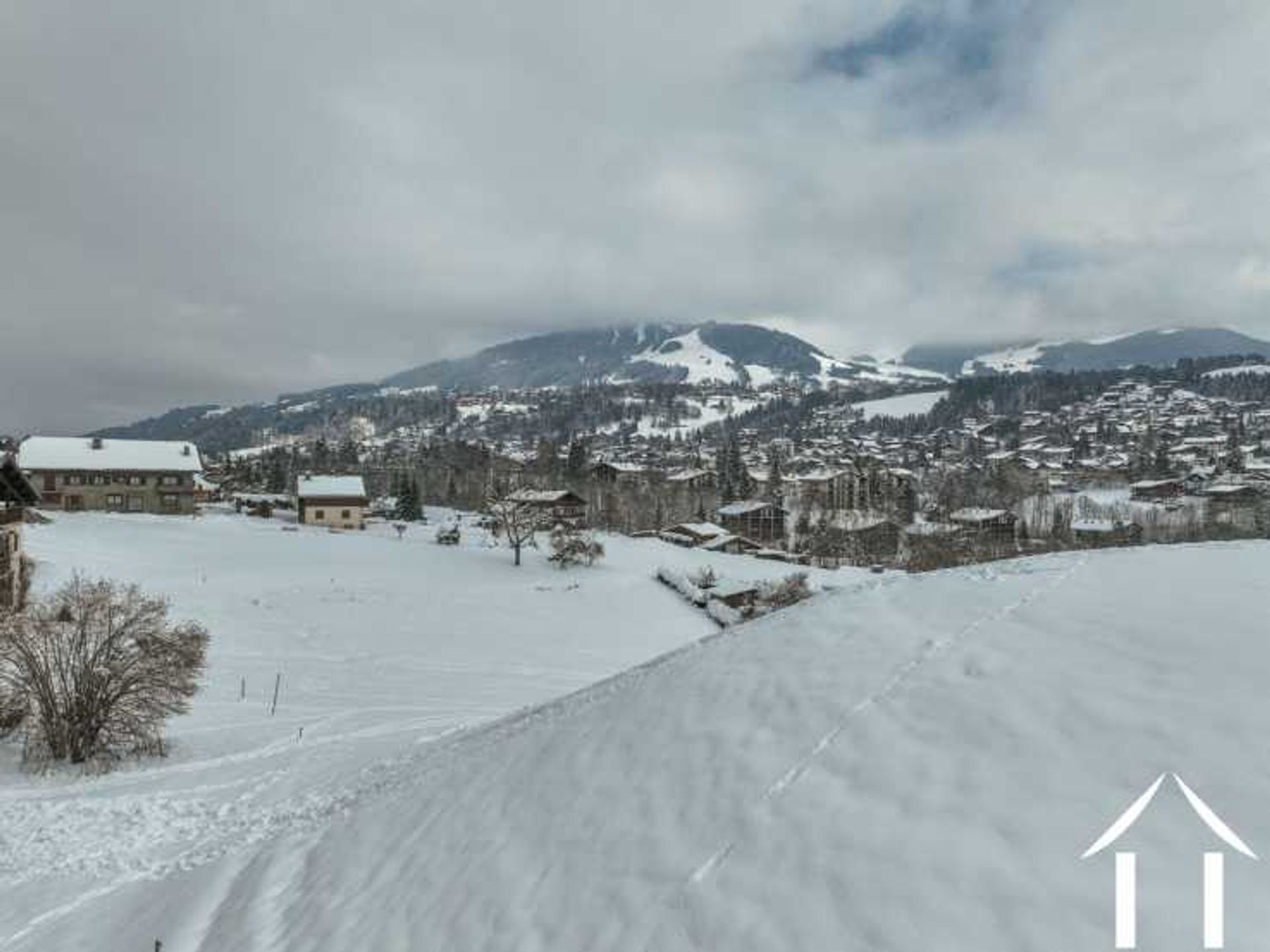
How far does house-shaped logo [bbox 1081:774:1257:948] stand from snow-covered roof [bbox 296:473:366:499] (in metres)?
102

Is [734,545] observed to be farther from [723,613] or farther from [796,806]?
[796,806]

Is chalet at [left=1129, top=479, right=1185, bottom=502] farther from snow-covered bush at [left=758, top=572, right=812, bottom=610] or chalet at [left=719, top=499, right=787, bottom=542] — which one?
snow-covered bush at [left=758, top=572, right=812, bottom=610]

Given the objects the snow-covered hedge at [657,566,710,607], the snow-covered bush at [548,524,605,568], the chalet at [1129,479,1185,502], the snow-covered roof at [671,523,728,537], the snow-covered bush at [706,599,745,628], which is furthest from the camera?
the chalet at [1129,479,1185,502]

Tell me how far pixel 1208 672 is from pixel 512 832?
8.47m

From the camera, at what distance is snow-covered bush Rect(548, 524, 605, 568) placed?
69.3 meters

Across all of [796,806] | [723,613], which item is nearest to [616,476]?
[723,613]

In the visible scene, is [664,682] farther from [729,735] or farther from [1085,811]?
[1085,811]

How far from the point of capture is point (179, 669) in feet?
75.3

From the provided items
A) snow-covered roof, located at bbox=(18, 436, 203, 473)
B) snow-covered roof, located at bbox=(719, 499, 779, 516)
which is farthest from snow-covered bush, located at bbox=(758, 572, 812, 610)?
snow-covered roof, located at bbox=(18, 436, 203, 473)

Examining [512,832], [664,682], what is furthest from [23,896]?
[664,682]

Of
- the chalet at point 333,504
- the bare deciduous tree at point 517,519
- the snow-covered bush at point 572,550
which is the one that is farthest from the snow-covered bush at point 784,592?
the chalet at point 333,504

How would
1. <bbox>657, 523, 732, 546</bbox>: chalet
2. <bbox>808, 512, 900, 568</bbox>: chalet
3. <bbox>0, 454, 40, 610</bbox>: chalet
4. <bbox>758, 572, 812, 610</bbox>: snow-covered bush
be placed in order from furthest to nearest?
<bbox>657, 523, 732, 546</bbox>: chalet
<bbox>808, 512, 900, 568</bbox>: chalet
<bbox>758, 572, 812, 610</bbox>: snow-covered bush
<bbox>0, 454, 40, 610</bbox>: chalet

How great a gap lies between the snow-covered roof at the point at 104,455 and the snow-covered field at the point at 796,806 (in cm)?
8598

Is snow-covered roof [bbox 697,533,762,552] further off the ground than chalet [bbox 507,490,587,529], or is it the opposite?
chalet [bbox 507,490,587,529]
